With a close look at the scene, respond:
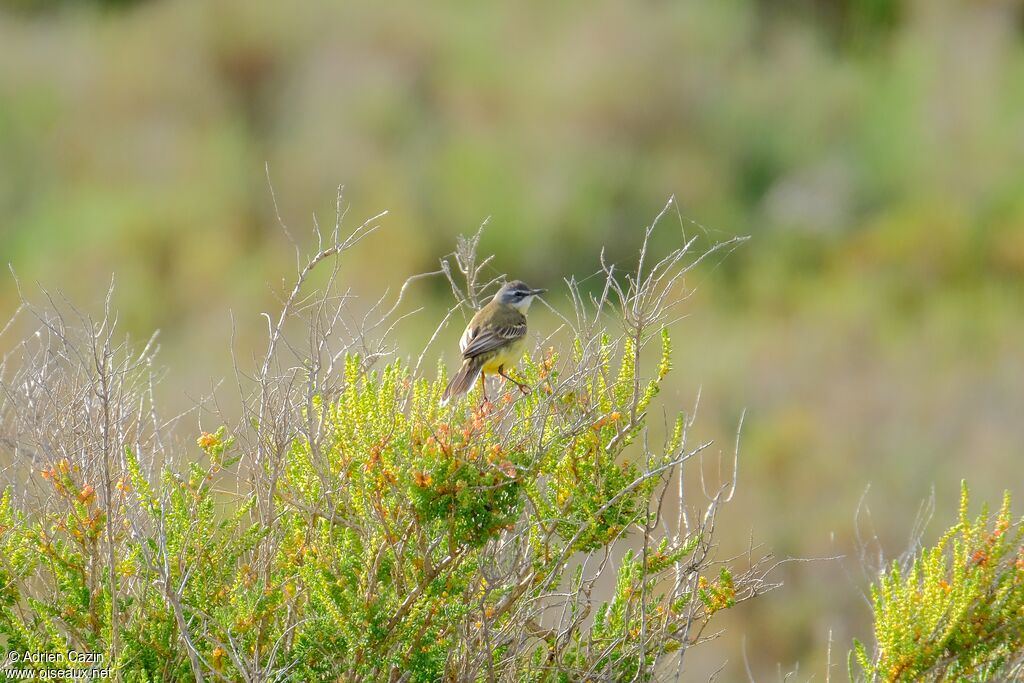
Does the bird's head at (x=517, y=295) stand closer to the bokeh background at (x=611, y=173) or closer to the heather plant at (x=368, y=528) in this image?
the heather plant at (x=368, y=528)

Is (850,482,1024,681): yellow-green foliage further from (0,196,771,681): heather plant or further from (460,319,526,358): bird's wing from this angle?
(460,319,526,358): bird's wing

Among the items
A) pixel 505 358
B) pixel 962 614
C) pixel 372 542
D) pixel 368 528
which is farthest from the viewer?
pixel 505 358

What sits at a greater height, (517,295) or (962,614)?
(517,295)

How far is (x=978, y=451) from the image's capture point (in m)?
18.4

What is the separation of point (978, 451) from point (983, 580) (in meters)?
13.4

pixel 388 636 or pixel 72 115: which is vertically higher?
pixel 388 636

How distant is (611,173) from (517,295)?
17321mm

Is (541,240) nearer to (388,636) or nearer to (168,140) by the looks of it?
(168,140)

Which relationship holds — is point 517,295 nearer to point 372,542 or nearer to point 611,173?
point 372,542

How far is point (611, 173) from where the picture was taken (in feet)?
82.0

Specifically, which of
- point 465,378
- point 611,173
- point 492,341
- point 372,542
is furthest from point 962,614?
point 611,173

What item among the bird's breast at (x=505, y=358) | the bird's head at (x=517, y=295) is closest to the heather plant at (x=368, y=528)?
the bird's breast at (x=505, y=358)

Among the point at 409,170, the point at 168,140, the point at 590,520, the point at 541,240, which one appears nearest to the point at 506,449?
the point at 590,520

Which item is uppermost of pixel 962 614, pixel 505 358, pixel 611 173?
pixel 505 358
